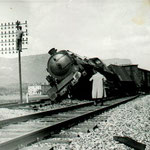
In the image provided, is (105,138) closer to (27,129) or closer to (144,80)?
(27,129)

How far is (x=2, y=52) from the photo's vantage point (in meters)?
15.2

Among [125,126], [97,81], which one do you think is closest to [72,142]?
[125,126]

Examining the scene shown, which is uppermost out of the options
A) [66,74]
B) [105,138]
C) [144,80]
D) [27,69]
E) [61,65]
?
[27,69]

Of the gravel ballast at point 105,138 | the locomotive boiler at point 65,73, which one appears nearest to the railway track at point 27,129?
the gravel ballast at point 105,138

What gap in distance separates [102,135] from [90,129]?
0.72 meters

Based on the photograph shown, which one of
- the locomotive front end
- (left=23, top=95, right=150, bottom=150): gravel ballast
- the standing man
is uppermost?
the locomotive front end

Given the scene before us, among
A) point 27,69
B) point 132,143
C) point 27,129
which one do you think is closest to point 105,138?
point 132,143

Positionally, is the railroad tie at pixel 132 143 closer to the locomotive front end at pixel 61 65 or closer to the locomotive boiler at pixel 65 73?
the locomotive boiler at pixel 65 73

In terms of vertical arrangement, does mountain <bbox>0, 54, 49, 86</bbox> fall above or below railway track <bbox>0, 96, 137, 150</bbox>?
above

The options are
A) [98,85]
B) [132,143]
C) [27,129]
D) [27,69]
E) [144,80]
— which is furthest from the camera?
[27,69]

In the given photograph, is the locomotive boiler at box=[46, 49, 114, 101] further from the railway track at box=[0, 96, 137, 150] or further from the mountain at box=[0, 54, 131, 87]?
the mountain at box=[0, 54, 131, 87]

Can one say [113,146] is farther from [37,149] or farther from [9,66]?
[9,66]

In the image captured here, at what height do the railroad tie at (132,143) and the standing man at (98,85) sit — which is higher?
the standing man at (98,85)

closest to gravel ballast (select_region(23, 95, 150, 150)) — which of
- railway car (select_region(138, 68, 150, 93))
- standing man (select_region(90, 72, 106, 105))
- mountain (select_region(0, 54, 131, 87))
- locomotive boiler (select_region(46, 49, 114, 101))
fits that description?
standing man (select_region(90, 72, 106, 105))
